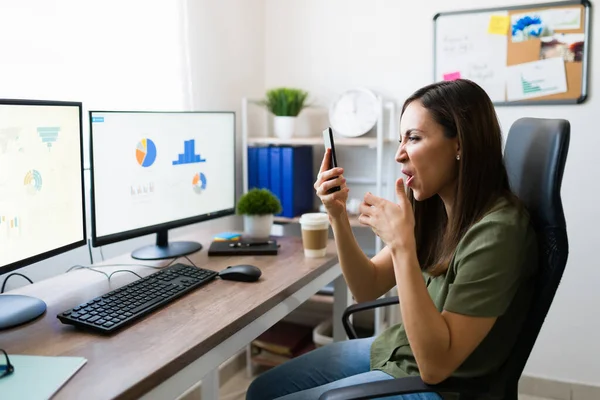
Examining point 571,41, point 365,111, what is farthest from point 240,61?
point 571,41

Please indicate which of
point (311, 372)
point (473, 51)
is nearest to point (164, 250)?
point (311, 372)

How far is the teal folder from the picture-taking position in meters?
0.93

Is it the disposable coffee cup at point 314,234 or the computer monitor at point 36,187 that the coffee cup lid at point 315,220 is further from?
the computer monitor at point 36,187

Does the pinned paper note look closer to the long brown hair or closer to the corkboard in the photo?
the corkboard

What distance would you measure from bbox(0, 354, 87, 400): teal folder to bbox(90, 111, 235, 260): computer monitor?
0.55 metres

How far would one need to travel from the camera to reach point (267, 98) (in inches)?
105


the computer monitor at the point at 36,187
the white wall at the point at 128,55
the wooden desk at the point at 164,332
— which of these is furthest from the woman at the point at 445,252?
the white wall at the point at 128,55

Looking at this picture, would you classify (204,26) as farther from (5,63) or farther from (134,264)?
(134,264)

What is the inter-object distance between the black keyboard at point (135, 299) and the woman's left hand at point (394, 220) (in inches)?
20.4

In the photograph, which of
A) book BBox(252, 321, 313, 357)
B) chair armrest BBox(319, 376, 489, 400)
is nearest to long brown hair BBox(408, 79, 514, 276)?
chair armrest BBox(319, 376, 489, 400)

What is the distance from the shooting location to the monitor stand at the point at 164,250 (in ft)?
5.76

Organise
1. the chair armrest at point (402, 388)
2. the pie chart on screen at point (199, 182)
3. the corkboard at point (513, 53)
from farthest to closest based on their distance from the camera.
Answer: the corkboard at point (513, 53), the pie chart on screen at point (199, 182), the chair armrest at point (402, 388)

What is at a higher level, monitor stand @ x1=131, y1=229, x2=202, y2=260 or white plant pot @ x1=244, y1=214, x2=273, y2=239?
white plant pot @ x1=244, y1=214, x2=273, y2=239

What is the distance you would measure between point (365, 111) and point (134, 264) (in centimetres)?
130
